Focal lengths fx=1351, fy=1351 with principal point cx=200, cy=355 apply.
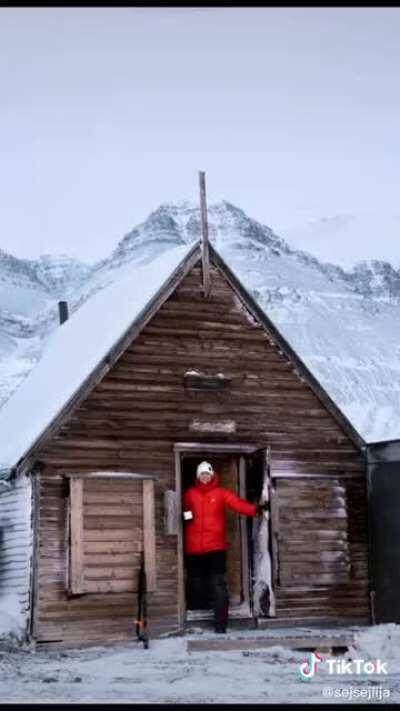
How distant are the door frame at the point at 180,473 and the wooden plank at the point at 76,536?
41.3 inches

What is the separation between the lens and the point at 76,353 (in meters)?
14.2

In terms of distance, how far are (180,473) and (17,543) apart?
1744 millimetres

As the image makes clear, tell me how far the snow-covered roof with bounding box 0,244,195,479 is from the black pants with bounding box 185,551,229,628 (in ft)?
6.57

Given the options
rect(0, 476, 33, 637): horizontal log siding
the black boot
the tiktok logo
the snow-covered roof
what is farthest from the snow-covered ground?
the snow-covered roof

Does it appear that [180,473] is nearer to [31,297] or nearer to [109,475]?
[109,475]

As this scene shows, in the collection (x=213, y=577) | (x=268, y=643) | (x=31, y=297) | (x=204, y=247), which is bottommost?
(x=268, y=643)

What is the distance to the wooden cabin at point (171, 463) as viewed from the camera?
1250 centimetres

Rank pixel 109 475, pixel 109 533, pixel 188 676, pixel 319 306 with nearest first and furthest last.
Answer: pixel 188 676, pixel 109 533, pixel 109 475, pixel 319 306

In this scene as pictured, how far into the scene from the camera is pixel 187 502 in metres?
12.8

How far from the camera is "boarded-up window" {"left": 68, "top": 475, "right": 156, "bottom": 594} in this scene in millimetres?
12453

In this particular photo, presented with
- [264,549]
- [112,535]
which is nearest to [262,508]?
[264,549]

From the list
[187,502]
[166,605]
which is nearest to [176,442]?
[187,502]

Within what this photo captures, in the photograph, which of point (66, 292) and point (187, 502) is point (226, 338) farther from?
point (66, 292)

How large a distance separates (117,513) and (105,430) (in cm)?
81
